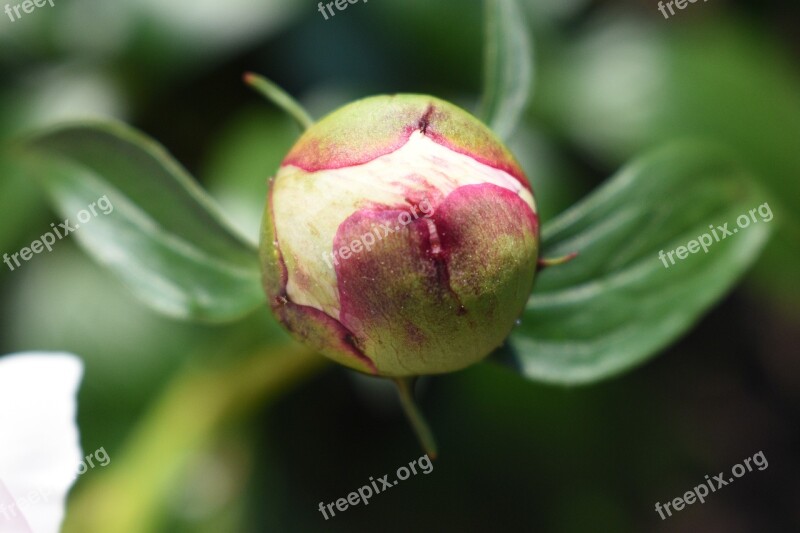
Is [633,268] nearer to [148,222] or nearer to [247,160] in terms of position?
[148,222]

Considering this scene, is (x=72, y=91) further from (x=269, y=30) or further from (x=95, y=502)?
(x=95, y=502)

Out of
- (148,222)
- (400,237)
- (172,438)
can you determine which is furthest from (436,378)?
(400,237)

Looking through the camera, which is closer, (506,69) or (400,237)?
(400,237)

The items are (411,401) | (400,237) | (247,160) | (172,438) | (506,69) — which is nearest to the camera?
(400,237)

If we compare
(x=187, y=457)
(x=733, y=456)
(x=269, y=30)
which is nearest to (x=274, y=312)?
(x=187, y=457)

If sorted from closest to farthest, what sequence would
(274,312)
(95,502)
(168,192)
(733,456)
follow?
(274,312) < (168,192) < (95,502) < (733,456)

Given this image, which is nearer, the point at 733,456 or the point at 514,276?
the point at 514,276

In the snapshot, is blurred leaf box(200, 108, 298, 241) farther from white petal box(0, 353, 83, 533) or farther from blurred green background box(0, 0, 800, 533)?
white petal box(0, 353, 83, 533)
